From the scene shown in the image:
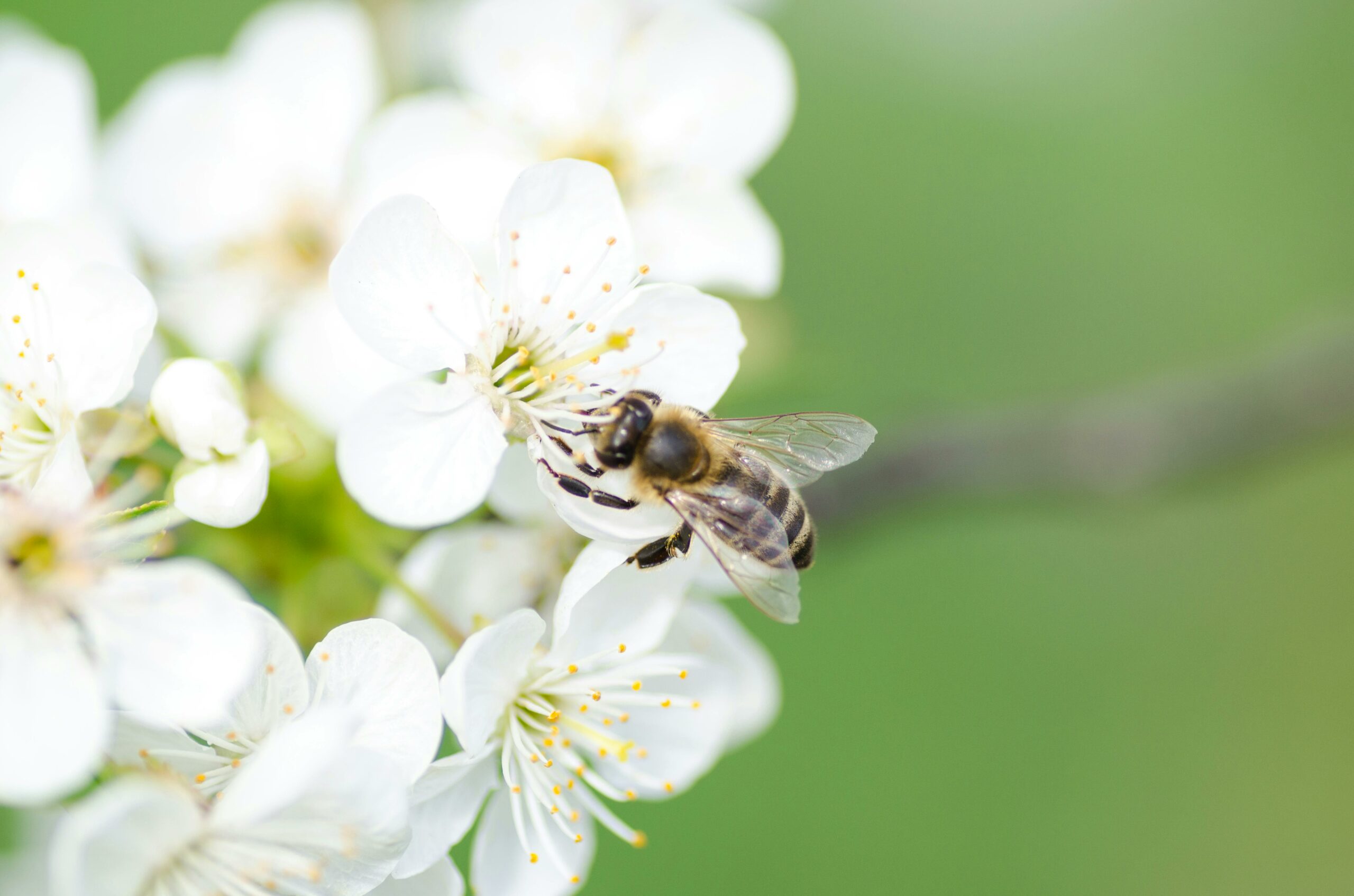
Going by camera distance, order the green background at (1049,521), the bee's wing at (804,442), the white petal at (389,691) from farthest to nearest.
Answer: the green background at (1049,521)
the bee's wing at (804,442)
the white petal at (389,691)

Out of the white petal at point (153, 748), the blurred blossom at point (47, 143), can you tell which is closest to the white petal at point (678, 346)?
the white petal at point (153, 748)

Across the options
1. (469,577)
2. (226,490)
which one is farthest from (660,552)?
(226,490)

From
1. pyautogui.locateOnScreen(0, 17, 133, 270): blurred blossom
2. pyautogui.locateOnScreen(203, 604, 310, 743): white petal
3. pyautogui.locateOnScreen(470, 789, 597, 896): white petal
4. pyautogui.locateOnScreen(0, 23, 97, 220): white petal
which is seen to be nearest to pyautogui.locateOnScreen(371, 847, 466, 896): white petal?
pyautogui.locateOnScreen(470, 789, 597, 896): white petal

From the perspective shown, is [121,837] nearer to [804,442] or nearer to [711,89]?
[804,442]

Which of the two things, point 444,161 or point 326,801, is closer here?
point 326,801

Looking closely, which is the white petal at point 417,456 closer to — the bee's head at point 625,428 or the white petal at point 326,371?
the bee's head at point 625,428

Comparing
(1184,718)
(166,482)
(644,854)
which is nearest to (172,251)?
(166,482)

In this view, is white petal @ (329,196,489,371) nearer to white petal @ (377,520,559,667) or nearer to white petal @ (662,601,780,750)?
white petal @ (377,520,559,667)
